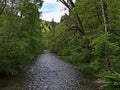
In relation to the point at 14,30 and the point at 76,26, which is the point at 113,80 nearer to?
the point at 76,26

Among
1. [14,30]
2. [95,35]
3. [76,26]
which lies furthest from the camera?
[76,26]

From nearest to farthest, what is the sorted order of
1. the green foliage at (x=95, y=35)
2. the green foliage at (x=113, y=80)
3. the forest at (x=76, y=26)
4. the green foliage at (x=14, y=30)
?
the green foliage at (x=113, y=80)
the green foliage at (x=95, y=35)
the forest at (x=76, y=26)
the green foliage at (x=14, y=30)

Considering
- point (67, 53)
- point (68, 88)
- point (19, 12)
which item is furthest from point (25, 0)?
point (67, 53)

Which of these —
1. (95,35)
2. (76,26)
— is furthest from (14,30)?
(95,35)

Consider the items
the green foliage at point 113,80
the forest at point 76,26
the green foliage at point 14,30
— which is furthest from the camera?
the green foliage at point 14,30

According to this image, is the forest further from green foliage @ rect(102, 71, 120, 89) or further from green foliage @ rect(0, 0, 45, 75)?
green foliage @ rect(102, 71, 120, 89)

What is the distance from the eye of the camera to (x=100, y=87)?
23797mm

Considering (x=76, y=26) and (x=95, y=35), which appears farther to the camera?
(x=76, y=26)

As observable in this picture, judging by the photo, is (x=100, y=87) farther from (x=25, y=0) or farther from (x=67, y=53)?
(x=67, y=53)

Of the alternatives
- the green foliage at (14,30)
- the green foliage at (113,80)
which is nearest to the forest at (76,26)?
the green foliage at (14,30)

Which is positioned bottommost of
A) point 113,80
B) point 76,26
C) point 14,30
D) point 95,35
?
point 113,80

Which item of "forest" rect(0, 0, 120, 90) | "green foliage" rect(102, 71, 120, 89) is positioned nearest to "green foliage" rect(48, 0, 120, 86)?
"forest" rect(0, 0, 120, 90)

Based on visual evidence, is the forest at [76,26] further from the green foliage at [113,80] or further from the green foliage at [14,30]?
the green foliage at [113,80]

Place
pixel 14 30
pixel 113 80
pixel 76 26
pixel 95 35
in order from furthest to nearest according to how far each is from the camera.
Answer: pixel 76 26, pixel 14 30, pixel 95 35, pixel 113 80
